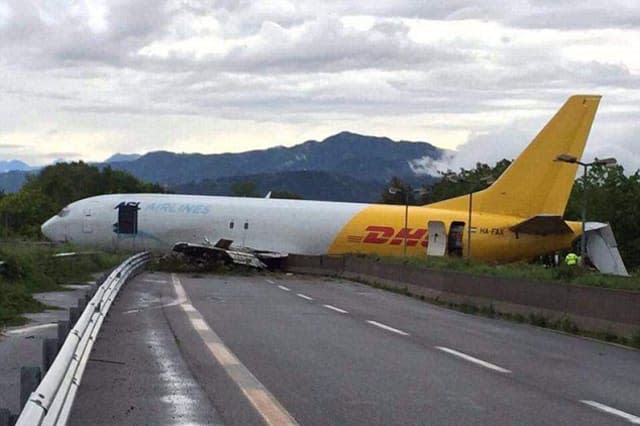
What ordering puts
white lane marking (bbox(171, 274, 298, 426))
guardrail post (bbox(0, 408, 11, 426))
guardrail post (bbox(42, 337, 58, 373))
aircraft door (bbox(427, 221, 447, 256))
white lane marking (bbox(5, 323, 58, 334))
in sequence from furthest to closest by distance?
aircraft door (bbox(427, 221, 447, 256)) < white lane marking (bbox(5, 323, 58, 334)) < white lane marking (bbox(171, 274, 298, 426)) < guardrail post (bbox(42, 337, 58, 373)) < guardrail post (bbox(0, 408, 11, 426))

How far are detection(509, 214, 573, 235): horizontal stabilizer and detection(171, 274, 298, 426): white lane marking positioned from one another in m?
26.1

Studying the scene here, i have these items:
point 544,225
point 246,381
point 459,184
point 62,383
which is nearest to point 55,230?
point 544,225

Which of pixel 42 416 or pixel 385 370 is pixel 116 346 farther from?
pixel 42 416

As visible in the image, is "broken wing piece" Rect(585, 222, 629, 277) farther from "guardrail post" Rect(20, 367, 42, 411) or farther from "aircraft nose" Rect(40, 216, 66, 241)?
"guardrail post" Rect(20, 367, 42, 411)

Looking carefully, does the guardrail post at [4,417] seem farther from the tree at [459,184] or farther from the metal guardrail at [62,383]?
the tree at [459,184]

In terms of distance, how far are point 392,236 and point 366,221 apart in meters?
1.46

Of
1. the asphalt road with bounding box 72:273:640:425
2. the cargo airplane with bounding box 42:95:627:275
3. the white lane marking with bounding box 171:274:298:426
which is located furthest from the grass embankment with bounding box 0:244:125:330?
the cargo airplane with bounding box 42:95:627:275

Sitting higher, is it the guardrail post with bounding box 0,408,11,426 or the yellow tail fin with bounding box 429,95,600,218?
the yellow tail fin with bounding box 429,95,600,218

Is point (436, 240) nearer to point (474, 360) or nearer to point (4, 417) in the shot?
point (474, 360)

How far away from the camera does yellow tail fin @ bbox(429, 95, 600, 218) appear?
44688 mm

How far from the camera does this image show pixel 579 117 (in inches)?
1758

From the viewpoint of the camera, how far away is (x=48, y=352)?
28.1 feet


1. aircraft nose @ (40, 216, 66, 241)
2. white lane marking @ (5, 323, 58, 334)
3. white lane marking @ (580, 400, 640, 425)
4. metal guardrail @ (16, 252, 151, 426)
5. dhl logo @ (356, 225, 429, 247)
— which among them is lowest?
white lane marking @ (5, 323, 58, 334)

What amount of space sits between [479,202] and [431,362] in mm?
36866
